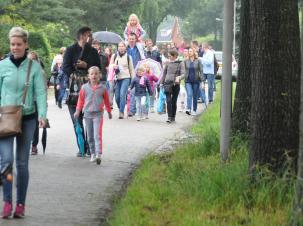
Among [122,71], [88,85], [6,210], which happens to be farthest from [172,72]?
[6,210]

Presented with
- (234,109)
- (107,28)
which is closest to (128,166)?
(234,109)

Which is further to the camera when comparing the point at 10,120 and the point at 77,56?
the point at 77,56

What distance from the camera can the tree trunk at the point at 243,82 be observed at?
11.1m

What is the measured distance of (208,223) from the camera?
21.5 ft

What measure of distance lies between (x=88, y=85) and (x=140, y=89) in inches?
280

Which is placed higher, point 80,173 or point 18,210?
point 18,210

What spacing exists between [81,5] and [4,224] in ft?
178

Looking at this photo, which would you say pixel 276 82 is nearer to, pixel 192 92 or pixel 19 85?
pixel 19 85

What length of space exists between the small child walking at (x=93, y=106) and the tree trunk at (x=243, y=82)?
72.2 inches

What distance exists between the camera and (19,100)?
7500 mm

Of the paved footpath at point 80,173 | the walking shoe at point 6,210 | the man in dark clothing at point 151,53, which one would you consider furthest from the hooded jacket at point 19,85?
the man in dark clothing at point 151,53

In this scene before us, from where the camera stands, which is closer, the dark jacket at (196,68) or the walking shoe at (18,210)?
the walking shoe at (18,210)

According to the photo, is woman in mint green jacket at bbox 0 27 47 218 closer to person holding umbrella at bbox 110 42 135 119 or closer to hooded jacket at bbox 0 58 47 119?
hooded jacket at bbox 0 58 47 119

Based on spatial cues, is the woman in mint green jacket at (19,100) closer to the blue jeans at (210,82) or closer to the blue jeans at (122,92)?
the blue jeans at (122,92)
